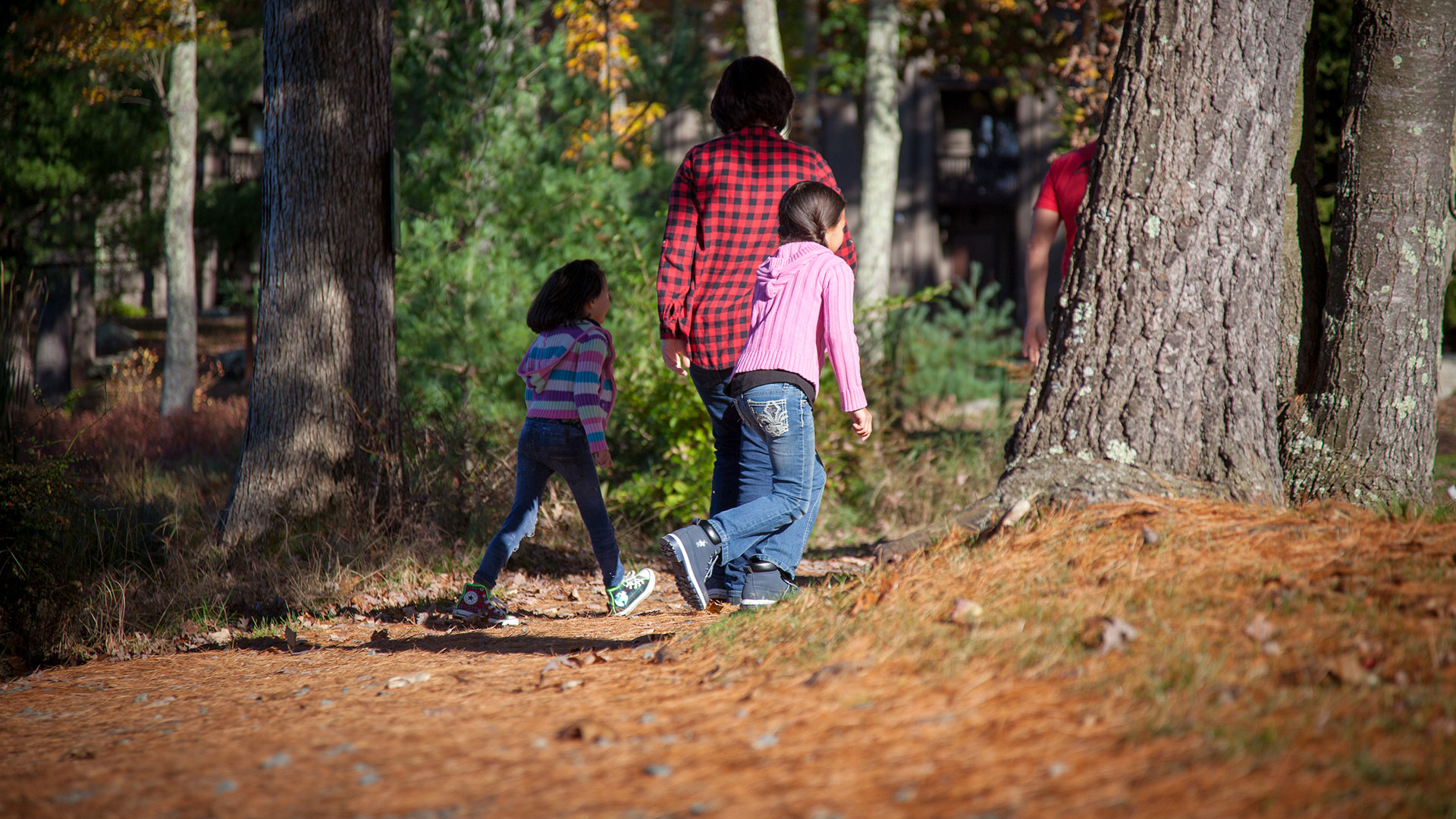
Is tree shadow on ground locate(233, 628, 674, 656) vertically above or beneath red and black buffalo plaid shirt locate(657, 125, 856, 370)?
beneath

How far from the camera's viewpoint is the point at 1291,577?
2516 millimetres

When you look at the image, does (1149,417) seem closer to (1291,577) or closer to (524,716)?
(1291,577)

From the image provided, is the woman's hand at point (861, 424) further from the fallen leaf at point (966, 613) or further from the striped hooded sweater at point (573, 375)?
the striped hooded sweater at point (573, 375)

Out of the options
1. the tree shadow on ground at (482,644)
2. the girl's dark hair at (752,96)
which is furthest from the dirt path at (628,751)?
the girl's dark hair at (752,96)

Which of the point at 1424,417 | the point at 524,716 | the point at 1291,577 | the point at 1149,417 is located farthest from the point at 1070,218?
the point at 524,716

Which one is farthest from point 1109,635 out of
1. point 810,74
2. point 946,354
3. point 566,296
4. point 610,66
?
point 810,74

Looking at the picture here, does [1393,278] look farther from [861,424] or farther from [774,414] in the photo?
[774,414]

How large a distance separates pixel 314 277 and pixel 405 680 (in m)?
2.69

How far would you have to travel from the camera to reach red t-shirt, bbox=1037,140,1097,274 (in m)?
4.07

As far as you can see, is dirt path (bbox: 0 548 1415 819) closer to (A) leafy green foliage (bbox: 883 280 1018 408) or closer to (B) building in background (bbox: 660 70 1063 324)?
(A) leafy green foliage (bbox: 883 280 1018 408)

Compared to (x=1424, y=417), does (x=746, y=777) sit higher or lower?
lower

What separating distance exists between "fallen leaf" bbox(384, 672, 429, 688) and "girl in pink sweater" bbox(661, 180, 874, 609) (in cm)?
86

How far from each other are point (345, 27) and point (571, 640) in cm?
334

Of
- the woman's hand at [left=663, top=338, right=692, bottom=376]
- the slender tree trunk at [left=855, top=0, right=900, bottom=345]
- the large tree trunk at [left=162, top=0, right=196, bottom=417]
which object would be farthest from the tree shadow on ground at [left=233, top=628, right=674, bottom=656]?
the large tree trunk at [left=162, top=0, right=196, bottom=417]
